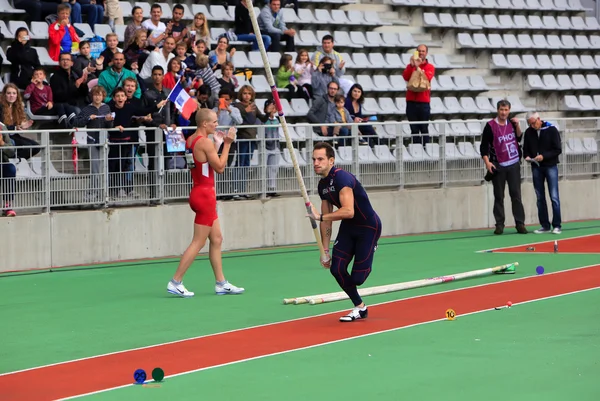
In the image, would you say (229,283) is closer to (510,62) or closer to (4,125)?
(4,125)

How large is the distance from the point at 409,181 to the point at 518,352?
12313mm

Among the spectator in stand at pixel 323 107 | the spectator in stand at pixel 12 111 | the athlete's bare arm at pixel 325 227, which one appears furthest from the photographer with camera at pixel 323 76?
the athlete's bare arm at pixel 325 227

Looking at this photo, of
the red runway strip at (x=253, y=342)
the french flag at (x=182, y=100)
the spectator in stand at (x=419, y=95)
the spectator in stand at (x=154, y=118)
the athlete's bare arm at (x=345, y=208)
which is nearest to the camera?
the red runway strip at (x=253, y=342)

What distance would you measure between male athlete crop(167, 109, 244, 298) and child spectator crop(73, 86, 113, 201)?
3.67m

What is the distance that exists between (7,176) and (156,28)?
18.4ft

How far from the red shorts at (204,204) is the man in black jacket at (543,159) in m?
8.53

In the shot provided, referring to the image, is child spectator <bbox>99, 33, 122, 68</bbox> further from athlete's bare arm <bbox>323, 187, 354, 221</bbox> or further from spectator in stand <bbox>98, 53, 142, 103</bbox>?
athlete's bare arm <bbox>323, 187, 354, 221</bbox>

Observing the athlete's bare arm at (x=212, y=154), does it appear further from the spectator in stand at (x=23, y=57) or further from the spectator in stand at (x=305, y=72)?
the spectator in stand at (x=305, y=72)

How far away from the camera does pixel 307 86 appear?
22.8 metres

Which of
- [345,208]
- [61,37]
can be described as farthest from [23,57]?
[345,208]

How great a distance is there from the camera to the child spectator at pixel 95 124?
17.0 metres

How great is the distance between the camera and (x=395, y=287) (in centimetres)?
1365

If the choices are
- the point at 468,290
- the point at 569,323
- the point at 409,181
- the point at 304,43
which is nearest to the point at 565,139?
the point at 409,181

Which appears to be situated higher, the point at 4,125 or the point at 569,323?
the point at 4,125
